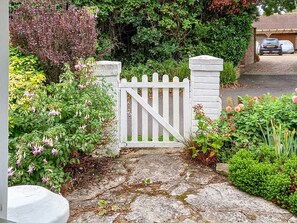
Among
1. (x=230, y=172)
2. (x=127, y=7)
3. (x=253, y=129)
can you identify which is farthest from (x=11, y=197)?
(x=127, y=7)

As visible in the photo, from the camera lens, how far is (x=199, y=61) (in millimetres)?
4098

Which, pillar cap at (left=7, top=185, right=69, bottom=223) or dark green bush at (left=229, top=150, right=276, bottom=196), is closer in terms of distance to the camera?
pillar cap at (left=7, top=185, right=69, bottom=223)

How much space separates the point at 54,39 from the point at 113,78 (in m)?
1.25

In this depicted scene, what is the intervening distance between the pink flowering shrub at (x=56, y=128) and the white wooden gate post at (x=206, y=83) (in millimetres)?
1088

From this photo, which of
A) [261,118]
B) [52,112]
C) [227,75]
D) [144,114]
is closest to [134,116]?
[144,114]

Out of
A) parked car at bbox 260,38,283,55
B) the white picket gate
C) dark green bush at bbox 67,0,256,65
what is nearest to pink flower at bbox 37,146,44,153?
the white picket gate

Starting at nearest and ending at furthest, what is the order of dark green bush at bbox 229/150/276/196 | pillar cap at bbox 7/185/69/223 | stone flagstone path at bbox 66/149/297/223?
pillar cap at bbox 7/185/69/223, stone flagstone path at bbox 66/149/297/223, dark green bush at bbox 229/150/276/196

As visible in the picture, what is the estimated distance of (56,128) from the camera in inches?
119

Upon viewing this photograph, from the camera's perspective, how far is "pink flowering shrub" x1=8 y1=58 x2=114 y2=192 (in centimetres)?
292

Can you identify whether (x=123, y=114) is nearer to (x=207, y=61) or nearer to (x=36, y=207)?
(x=207, y=61)

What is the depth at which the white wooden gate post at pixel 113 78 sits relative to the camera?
4023mm

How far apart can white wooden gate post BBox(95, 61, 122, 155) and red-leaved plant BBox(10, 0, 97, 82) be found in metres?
0.83

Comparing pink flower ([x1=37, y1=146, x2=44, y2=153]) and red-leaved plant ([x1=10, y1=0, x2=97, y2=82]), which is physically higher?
red-leaved plant ([x1=10, y1=0, x2=97, y2=82])

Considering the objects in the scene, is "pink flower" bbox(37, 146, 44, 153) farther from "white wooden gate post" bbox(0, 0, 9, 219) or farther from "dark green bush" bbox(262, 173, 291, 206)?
"dark green bush" bbox(262, 173, 291, 206)
